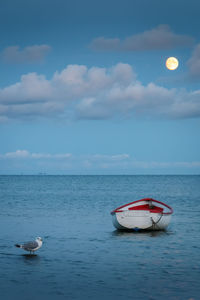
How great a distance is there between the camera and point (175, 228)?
26.6 m

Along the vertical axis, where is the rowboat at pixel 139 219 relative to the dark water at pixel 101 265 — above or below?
above

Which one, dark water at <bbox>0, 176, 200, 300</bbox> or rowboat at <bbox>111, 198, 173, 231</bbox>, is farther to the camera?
rowboat at <bbox>111, 198, 173, 231</bbox>

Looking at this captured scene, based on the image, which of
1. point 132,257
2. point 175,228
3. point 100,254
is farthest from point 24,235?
point 175,228

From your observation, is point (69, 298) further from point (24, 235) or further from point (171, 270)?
point (24, 235)

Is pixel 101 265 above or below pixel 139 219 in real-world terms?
below

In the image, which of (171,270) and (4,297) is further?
(171,270)

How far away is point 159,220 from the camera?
2395 cm

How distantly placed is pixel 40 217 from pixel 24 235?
1066 cm

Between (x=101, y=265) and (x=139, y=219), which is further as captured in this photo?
(x=139, y=219)

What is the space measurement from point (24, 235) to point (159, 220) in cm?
852

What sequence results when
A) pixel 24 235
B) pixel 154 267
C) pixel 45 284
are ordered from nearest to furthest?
pixel 45 284
pixel 154 267
pixel 24 235

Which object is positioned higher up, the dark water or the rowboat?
the rowboat

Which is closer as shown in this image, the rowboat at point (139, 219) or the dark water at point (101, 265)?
the dark water at point (101, 265)

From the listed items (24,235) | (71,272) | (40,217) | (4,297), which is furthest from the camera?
(40,217)
